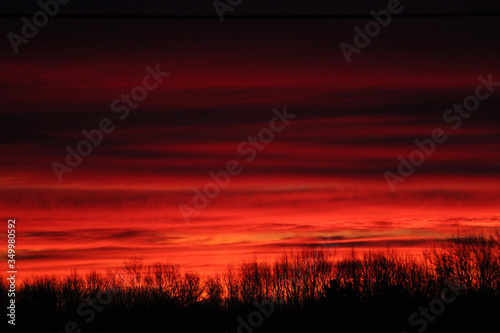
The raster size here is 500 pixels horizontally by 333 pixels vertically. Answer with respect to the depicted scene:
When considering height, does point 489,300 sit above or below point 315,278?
below

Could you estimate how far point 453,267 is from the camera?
5966 centimetres

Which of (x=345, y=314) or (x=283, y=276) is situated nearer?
(x=345, y=314)

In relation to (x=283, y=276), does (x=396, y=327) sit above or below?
below

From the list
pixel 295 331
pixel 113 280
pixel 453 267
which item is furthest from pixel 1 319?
pixel 453 267

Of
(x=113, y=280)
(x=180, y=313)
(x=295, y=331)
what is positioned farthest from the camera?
(x=113, y=280)

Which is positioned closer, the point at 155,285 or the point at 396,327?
the point at 396,327

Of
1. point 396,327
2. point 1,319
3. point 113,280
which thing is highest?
point 113,280

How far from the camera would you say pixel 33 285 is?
6625 cm

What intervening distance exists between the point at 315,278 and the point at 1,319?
86.7 ft

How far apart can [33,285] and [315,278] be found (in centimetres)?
2476

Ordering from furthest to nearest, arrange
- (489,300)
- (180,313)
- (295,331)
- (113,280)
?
(113,280) → (180,313) → (295,331) → (489,300)

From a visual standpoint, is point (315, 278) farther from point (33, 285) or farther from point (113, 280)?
point (33, 285)

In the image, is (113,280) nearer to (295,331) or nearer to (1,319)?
(1,319)

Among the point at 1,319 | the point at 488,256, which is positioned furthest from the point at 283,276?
the point at 1,319
